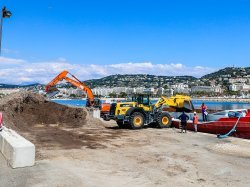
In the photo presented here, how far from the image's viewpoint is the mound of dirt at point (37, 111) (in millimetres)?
22141

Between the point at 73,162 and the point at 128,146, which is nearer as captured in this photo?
the point at 73,162

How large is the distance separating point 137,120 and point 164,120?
7.06ft

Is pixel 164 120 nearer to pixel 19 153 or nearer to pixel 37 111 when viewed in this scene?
pixel 37 111

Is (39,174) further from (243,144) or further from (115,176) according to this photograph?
(243,144)

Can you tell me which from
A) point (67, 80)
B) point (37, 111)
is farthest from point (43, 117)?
point (67, 80)

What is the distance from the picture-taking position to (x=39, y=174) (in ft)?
29.7

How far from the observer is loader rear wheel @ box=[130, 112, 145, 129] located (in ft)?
69.6

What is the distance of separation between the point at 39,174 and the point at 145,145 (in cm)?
663

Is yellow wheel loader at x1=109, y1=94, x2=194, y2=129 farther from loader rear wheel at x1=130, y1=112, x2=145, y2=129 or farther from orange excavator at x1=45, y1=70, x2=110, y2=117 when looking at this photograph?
orange excavator at x1=45, y1=70, x2=110, y2=117

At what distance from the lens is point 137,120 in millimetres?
21422

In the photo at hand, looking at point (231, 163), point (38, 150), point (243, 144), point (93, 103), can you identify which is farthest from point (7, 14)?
point (93, 103)

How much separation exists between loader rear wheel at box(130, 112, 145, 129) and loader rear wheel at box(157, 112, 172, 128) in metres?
1.35

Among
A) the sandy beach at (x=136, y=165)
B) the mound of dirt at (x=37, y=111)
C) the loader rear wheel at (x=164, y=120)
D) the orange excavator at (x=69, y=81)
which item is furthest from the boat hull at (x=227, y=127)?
the orange excavator at (x=69, y=81)

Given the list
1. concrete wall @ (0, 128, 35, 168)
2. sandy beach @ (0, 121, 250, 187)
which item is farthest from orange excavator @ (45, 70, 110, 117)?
concrete wall @ (0, 128, 35, 168)
